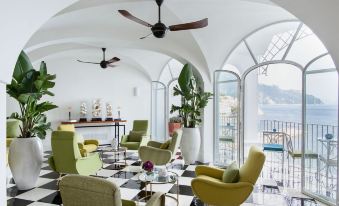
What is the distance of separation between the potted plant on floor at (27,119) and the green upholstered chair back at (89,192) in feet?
8.36

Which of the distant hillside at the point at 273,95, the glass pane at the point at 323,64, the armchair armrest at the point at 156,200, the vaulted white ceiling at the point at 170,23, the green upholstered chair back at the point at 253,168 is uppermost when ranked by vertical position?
the vaulted white ceiling at the point at 170,23

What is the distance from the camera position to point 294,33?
183 inches

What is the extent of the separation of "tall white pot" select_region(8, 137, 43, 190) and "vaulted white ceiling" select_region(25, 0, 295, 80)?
2320mm

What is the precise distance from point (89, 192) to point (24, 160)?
2.87 m

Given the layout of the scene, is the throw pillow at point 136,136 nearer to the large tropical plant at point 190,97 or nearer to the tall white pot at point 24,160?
the large tropical plant at point 190,97

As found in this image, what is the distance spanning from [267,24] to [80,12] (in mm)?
3728

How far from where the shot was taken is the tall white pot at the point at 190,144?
5.85 meters

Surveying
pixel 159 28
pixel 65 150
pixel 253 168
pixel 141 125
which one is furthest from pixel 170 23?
pixel 141 125

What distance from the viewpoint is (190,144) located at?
584 cm

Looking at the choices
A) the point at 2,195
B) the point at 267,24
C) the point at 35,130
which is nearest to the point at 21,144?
the point at 35,130

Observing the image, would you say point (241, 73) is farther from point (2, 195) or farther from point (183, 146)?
point (2, 195)

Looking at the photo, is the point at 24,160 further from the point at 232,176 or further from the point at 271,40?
the point at 271,40

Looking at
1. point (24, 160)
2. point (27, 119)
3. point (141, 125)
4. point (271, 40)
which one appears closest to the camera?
point (24, 160)

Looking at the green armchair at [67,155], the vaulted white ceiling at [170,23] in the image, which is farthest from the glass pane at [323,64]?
the green armchair at [67,155]
